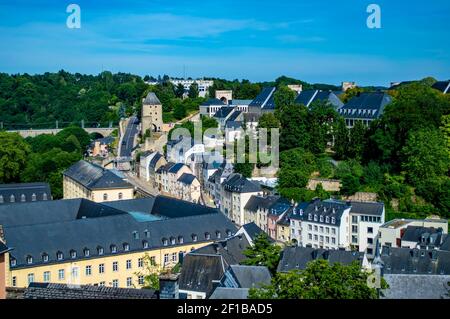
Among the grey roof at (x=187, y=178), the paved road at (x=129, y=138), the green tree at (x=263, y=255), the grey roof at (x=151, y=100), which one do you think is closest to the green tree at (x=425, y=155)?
the green tree at (x=263, y=255)

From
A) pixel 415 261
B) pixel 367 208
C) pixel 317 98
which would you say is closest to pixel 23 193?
pixel 367 208

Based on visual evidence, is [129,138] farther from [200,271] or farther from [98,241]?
[200,271]

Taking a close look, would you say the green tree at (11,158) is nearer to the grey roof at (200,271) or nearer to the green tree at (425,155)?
the green tree at (425,155)


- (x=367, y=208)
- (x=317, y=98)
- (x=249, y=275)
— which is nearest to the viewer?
(x=249, y=275)

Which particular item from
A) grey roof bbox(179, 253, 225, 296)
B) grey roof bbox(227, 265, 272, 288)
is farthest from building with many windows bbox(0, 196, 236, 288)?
grey roof bbox(227, 265, 272, 288)

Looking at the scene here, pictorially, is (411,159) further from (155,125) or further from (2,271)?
(155,125)

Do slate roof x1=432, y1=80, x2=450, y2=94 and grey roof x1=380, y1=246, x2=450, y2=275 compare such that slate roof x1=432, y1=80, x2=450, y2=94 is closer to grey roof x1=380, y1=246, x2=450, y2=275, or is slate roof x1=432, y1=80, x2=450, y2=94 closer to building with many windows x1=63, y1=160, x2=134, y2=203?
building with many windows x1=63, y1=160, x2=134, y2=203
